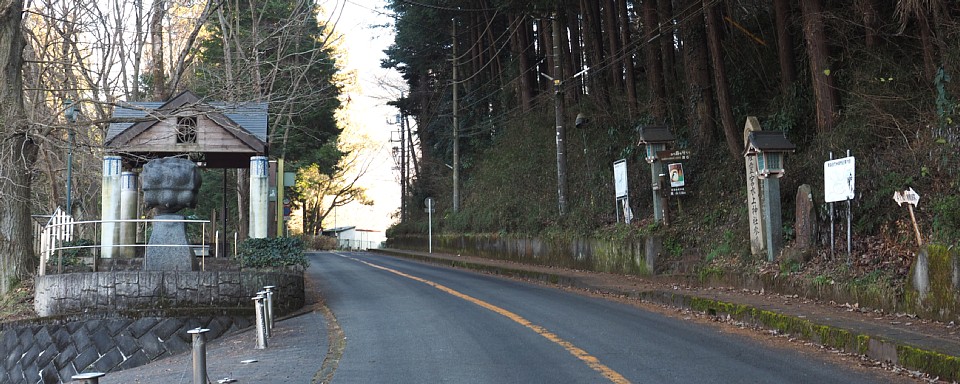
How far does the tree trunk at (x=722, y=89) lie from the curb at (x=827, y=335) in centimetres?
472

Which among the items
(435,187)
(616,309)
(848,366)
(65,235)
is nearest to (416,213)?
(435,187)

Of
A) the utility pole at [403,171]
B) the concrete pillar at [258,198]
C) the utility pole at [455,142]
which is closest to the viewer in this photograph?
the concrete pillar at [258,198]

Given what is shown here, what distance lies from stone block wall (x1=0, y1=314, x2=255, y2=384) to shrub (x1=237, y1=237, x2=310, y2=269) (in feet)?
8.73

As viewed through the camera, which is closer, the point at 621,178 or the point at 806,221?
the point at 806,221

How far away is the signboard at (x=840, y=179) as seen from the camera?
12.0 metres

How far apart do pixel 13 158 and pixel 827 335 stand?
15.4 meters

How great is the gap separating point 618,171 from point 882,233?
8.86 m

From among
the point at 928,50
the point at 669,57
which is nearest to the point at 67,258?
the point at 928,50

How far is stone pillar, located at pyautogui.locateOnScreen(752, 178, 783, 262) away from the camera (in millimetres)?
14148

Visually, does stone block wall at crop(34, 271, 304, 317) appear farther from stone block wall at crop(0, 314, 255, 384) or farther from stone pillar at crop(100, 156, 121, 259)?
stone pillar at crop(100, 156, 121, 259)

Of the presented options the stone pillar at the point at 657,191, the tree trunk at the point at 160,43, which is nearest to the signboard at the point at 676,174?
the stone pillar at the point at 657,191

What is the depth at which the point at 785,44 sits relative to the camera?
17.7 meters

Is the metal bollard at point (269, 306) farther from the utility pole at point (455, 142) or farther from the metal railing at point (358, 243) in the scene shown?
the metal railing at point (358, 243)

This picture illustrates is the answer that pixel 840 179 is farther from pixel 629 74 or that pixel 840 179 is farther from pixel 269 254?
pixel 629 74
